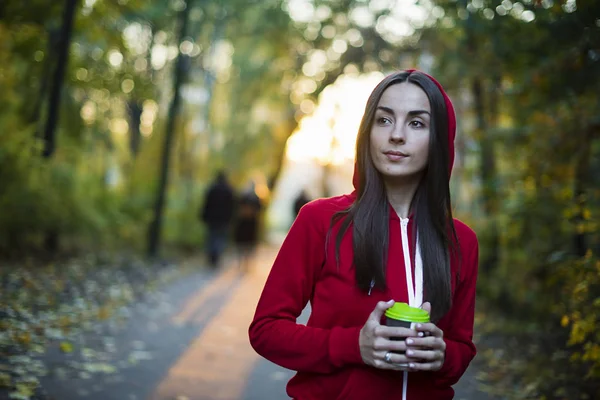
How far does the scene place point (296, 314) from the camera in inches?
90.2

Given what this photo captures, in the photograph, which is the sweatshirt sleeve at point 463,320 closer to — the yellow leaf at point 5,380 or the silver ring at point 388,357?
the silver ring at point 388,357

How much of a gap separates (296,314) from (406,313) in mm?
450

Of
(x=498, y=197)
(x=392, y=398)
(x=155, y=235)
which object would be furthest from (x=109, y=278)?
(x=392, y=398)

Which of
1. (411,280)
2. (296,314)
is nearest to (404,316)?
(411,280)

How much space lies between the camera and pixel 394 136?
2273mm

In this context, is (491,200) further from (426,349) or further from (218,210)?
(426,349)

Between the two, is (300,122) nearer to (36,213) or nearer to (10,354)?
(36,213)

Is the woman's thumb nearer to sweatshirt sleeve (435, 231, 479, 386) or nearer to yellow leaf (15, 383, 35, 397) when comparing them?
sweatshirt sleeve (435, 231, 479, 386)

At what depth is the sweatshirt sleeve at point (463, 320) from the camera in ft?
7.41

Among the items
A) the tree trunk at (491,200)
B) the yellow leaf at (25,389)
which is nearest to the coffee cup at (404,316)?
the yellow leaf at (25,389)

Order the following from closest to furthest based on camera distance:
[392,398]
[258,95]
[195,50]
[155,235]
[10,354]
Result: [392,398] < [10,354] < [155,235] < [195,50] < [258,95]

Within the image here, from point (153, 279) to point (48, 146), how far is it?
11.4ft

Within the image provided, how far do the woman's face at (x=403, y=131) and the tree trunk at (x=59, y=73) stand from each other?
Result: 10.4 meters

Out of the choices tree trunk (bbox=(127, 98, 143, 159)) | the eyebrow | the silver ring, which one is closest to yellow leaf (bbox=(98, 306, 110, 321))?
the eyebrow
